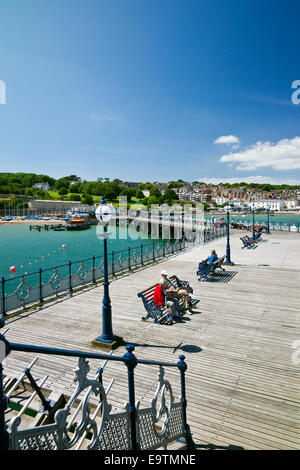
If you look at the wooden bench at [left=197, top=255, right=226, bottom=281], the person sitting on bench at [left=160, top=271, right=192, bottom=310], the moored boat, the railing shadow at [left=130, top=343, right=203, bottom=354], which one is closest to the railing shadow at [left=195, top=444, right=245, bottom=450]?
the railing shadow at [left=130, top=343, right=203, bottom=354]

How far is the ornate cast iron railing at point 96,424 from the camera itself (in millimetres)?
2049

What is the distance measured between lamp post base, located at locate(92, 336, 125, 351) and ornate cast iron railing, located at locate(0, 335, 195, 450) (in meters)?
3.19

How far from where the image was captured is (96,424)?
8.57 feet

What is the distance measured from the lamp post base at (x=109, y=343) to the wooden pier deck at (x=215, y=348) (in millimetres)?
166

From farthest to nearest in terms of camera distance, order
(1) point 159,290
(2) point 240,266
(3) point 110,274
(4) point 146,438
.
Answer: (2) point 240,266 < (3) point 110,274 < (1) point 159,290 < (4) point 146,438

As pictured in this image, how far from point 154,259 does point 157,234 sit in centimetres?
5277

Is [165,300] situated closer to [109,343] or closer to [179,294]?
[179,294]

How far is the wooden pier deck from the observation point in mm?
4668

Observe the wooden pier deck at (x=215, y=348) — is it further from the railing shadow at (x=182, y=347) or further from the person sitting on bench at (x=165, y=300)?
the person sitting on bench at (x=165, y=300)

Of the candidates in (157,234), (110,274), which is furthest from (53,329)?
(157,234)

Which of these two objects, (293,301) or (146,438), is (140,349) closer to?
(146,438)

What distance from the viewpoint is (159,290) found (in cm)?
902

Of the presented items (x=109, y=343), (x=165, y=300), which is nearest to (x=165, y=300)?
(x=165, y=300)

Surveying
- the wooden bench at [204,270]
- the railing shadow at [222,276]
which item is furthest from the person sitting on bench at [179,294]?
the railing shadow at [222,276]
